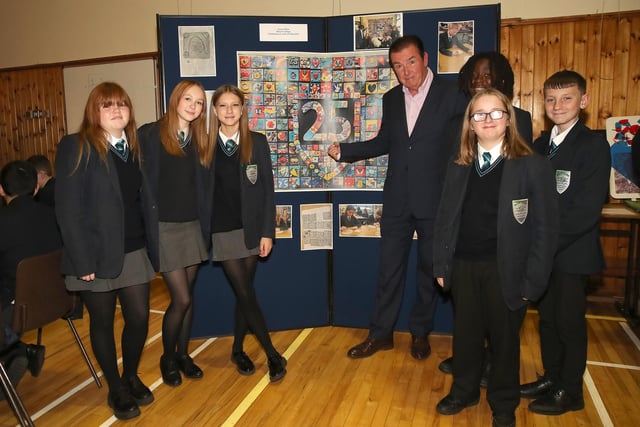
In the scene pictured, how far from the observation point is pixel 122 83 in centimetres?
577

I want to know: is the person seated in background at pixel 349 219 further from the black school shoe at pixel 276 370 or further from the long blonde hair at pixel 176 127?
the long blonde hair at pixel 176 127

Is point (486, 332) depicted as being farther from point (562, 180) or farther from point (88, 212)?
point (88, 212)

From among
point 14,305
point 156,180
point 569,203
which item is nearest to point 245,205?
point 156,180

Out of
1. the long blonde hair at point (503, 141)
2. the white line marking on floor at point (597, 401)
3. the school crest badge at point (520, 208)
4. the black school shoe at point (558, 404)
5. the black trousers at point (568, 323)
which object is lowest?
the white line marking on floor at point (597, 401)

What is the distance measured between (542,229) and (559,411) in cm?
100

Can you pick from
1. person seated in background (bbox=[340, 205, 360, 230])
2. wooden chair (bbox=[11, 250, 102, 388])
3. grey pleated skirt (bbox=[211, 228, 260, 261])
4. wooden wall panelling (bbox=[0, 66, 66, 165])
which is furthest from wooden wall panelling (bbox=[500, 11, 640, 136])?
wooden wall panelling (bbox=[0, 66, 66, 165])

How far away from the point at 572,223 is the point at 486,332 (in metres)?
0.66

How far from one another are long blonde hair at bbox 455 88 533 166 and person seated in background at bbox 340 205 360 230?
52.6 inches

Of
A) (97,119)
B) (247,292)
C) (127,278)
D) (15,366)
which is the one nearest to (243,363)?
(247,292)

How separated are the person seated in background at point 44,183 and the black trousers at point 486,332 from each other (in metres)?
3.09

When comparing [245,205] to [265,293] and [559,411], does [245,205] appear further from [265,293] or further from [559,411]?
[559,411]

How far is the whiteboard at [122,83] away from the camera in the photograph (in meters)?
5.61

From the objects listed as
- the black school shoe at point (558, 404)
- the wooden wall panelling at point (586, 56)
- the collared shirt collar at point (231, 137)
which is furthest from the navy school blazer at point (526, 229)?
the wooden wall panelling at point (586, 56)

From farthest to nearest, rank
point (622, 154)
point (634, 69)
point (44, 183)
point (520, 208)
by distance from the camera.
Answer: point (634, 69) → point (622, 154) → point (44, 183) → point (520, 208)
